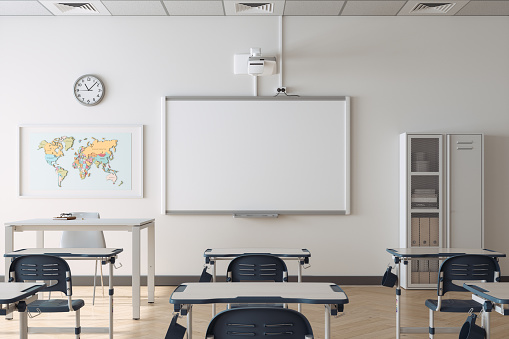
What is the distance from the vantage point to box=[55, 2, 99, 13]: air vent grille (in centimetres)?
588

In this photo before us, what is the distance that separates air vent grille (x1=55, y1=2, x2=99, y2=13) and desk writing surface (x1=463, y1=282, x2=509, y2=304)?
5.05 metres

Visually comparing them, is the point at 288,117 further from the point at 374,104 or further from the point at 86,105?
the point at 86,105

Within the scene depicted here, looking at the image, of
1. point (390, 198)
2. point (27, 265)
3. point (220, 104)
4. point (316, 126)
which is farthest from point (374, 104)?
point (27, 265)

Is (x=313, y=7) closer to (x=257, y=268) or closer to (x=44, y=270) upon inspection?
(x=257, y=268)

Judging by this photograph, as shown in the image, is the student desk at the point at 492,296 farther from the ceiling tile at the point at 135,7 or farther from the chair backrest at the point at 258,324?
the ceiling tile at the point at 135,7

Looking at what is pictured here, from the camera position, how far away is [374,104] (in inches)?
245

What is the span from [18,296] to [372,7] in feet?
16.3

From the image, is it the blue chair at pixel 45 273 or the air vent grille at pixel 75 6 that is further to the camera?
the air vent grille at pixel 75 6

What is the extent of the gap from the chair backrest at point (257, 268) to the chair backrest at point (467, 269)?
1.11m

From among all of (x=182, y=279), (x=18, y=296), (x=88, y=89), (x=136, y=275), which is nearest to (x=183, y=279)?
(x=182, y=279)

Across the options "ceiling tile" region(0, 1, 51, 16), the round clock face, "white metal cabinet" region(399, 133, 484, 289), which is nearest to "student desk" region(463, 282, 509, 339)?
"white metal cabinet" region(399, 133, 484, 289)

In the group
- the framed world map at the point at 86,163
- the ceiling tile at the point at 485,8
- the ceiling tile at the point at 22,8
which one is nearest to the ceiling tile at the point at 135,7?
the ceiling tile at the point at 22,8

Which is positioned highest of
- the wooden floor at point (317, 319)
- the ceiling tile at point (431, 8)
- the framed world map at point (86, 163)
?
the ceiling tile at point (431, 8)

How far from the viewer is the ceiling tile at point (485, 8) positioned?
5.85 m
